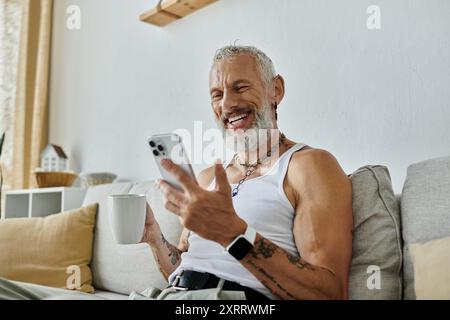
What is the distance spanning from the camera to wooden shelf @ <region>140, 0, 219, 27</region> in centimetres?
199

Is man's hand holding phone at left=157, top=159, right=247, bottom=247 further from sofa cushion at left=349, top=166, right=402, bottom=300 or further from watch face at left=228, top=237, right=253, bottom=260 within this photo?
sofa cushion at left=349, top=166, right=402, bottom=300

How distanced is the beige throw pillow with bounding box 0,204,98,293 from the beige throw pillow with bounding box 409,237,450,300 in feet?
4.13

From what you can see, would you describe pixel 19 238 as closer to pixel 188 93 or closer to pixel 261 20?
pixel 188 93

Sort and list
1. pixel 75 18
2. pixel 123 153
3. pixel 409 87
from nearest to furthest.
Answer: pixel 409 87
pixel 123 153
pixel 75 18

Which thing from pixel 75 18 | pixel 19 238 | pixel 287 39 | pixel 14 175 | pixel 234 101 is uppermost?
pixel 75 18

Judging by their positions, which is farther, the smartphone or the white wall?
the white wall

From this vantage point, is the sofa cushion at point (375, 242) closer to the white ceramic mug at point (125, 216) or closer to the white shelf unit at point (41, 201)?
the white ceramic mug at point (125, 216)

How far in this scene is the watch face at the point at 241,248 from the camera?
0.79 meters

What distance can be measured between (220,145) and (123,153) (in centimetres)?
77

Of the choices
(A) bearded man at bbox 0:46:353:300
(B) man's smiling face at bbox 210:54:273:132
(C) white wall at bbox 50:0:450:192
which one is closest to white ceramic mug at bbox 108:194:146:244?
(A) bearded man at bbox 0:46:353:300

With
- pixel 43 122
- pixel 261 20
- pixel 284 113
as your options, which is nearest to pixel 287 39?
pixel 261 20

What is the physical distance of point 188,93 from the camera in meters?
2.05
